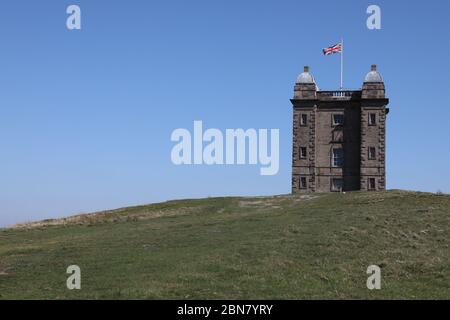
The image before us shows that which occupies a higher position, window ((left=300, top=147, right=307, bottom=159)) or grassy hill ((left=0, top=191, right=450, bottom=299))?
window ((left=300, top=147, right=307, bottom=159))

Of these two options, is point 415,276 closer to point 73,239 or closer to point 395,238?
point 395,238

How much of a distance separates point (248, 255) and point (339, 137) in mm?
45937

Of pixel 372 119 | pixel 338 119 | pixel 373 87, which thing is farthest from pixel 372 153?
pixel 373 87

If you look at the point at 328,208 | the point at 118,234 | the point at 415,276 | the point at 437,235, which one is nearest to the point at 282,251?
the point at 415,276

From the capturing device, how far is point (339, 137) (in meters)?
67.8

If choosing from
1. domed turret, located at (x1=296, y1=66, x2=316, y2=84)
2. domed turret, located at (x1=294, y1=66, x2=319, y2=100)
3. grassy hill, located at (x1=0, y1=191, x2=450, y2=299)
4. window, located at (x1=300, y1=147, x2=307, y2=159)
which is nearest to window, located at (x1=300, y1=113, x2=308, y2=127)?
domed turret, located at (x1=294, y1=66, x2=319, y2=100)

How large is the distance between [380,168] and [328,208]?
27.6m

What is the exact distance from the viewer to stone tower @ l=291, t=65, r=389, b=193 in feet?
216

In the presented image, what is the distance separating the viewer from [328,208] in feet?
131

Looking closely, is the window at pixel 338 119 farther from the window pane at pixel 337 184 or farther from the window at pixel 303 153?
the window pane at pixel 337 184

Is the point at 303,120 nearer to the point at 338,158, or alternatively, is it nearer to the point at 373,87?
the point at 338,158

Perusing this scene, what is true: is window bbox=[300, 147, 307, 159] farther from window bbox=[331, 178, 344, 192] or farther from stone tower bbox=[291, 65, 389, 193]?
window bbox=[331, 178, 344, 192]

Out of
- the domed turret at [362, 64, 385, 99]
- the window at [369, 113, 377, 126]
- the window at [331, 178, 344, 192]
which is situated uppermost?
the domed turret at [362, 64, 385, 99]

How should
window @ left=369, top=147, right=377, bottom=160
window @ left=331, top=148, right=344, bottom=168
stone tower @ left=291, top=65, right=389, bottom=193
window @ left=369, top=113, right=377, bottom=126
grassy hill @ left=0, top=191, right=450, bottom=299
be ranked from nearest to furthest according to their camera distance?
grassy hill @ left=0, top=191, right=450, bottom=299 → window @ left=369, top=147, right=377, bottom=160 → stone tower @ left=291, top=65, right=389, bottom=193 → window @ left=369, top=113, right=377, bottom=126 → window @ left=331, top=148, right=344, bottom=168
